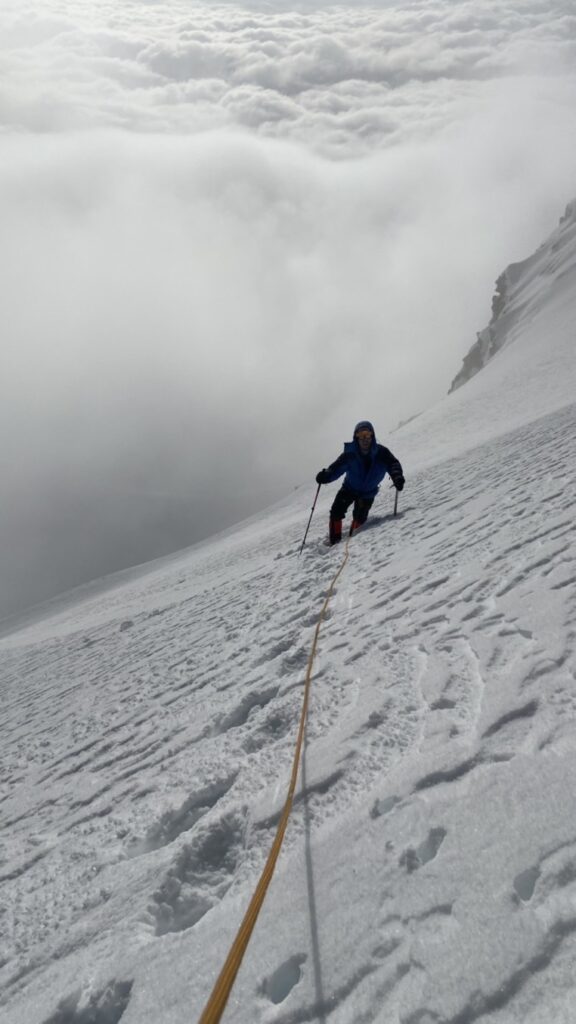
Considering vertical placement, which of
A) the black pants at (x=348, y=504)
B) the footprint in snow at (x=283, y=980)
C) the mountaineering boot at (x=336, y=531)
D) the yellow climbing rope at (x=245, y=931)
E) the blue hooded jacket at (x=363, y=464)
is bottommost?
the footprint in snow at (x=283, y=980)

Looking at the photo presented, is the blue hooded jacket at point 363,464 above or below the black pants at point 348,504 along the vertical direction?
above

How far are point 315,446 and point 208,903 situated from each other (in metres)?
196

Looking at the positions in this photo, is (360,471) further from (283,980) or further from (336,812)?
(283,980)

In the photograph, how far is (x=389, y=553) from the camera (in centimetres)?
822

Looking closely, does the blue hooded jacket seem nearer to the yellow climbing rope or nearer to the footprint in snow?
the yellow climbing rope

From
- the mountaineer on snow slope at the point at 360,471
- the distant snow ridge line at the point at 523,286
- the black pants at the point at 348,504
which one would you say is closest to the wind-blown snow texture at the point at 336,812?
the mountaineer on snow slope at the point at 360,471

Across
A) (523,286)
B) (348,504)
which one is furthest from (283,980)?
(523,286)

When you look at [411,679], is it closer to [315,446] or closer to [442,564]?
[442,564]

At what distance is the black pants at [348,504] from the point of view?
34.0 feet

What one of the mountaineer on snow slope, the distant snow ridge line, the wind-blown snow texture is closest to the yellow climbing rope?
the wind-blown snow texture

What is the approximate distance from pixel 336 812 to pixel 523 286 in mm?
54273

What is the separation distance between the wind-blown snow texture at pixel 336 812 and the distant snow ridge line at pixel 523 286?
122ft

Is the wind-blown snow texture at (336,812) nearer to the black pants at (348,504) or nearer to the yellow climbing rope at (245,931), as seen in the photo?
the yellow climbing rope at (245,931)

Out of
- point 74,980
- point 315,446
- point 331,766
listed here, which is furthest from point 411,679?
point 315,446
